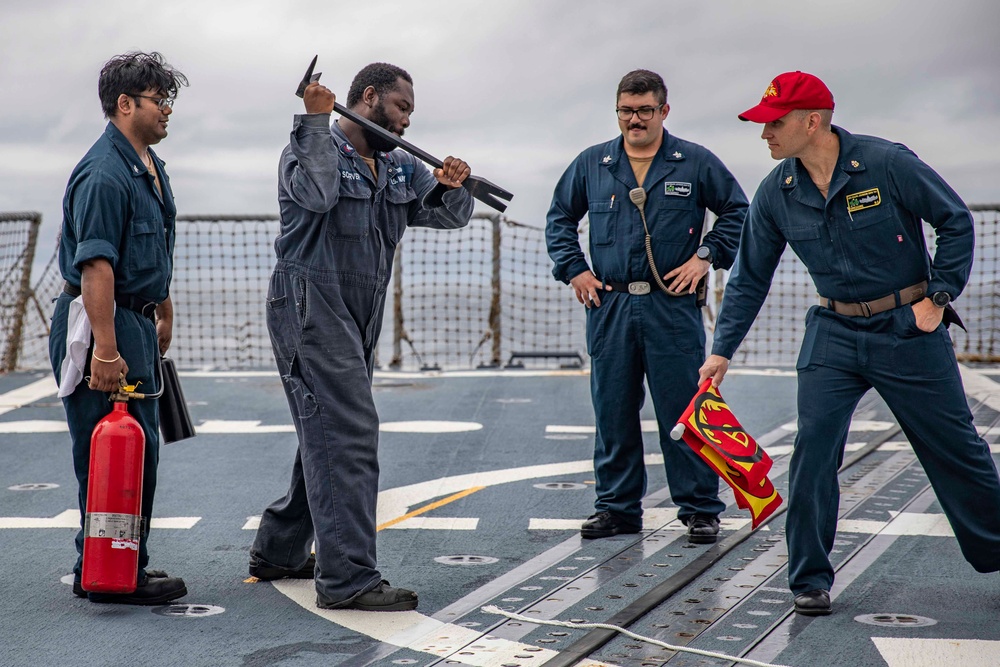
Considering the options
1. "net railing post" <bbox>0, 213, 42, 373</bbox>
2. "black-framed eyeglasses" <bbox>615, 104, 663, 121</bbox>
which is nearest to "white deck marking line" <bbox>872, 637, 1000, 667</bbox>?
"black-framed eyeglasses" <bbox>615, 104, 663, 121</bbox>

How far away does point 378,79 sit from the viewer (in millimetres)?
3734

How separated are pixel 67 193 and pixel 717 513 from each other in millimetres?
2702

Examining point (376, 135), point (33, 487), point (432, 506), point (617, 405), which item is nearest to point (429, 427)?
point (432, 506)

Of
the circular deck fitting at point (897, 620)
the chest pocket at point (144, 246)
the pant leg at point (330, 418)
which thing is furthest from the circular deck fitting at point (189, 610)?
the circular deck fitting at point (897, 620)

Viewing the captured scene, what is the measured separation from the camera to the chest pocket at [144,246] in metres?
3.69

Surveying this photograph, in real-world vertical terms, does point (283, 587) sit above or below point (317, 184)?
below

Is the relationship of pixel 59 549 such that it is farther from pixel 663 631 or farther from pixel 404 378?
pixel 404 378

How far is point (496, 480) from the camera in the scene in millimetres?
5738

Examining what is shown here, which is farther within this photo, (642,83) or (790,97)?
(642,83)

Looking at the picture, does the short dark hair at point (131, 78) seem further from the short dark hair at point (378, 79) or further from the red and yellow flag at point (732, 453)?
the red and yellow flag at point (732, 453)

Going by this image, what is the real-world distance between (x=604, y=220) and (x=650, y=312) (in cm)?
42

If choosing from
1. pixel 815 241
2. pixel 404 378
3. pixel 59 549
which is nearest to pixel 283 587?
pixel 59 549

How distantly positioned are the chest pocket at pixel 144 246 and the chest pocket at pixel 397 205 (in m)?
0.75

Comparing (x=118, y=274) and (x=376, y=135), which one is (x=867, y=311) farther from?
(x=118, y=274)
